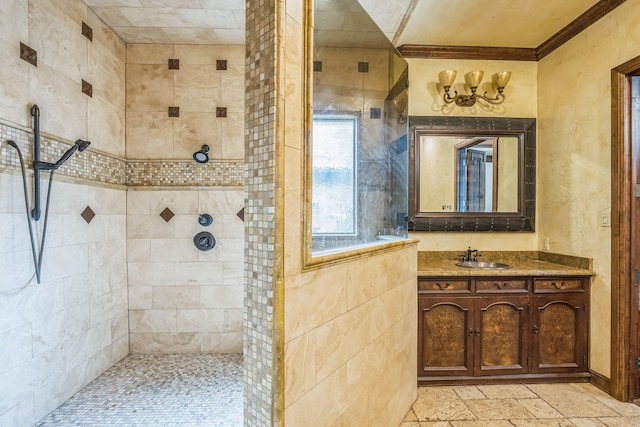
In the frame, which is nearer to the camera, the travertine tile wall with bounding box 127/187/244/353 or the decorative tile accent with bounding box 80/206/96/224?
the decorative tile accent with bounding box 80/206/96/224

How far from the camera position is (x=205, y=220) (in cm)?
269

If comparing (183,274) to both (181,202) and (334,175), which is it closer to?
(181,202)

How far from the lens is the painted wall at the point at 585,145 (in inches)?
86.9

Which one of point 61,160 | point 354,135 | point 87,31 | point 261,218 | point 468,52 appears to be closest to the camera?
point 261,218

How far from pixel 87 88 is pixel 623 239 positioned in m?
3.79

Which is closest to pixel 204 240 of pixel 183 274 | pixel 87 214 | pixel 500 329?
pixel 183 274

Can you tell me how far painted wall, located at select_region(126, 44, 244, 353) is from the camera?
2.72 metres

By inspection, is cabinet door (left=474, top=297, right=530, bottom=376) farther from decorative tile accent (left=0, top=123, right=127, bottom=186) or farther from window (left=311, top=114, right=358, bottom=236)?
decorative tile accent (left=0, top=123, right=127, bottom=186)

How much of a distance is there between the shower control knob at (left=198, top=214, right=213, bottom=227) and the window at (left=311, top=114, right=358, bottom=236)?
1.50 metres

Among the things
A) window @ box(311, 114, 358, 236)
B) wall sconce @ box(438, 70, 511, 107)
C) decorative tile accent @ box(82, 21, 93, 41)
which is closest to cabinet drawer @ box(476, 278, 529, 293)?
window @ box(311, 114, 358, 236)

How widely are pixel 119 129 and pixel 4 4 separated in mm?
1016

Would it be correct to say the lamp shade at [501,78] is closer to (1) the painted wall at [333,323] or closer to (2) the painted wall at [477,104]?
(2) the painted wall at [477,104]

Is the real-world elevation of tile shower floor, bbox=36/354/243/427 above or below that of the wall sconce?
below

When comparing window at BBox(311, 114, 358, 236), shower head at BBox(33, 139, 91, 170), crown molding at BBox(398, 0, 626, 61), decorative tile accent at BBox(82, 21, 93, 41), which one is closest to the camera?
window at BBox(311, 114, 358, 236)
